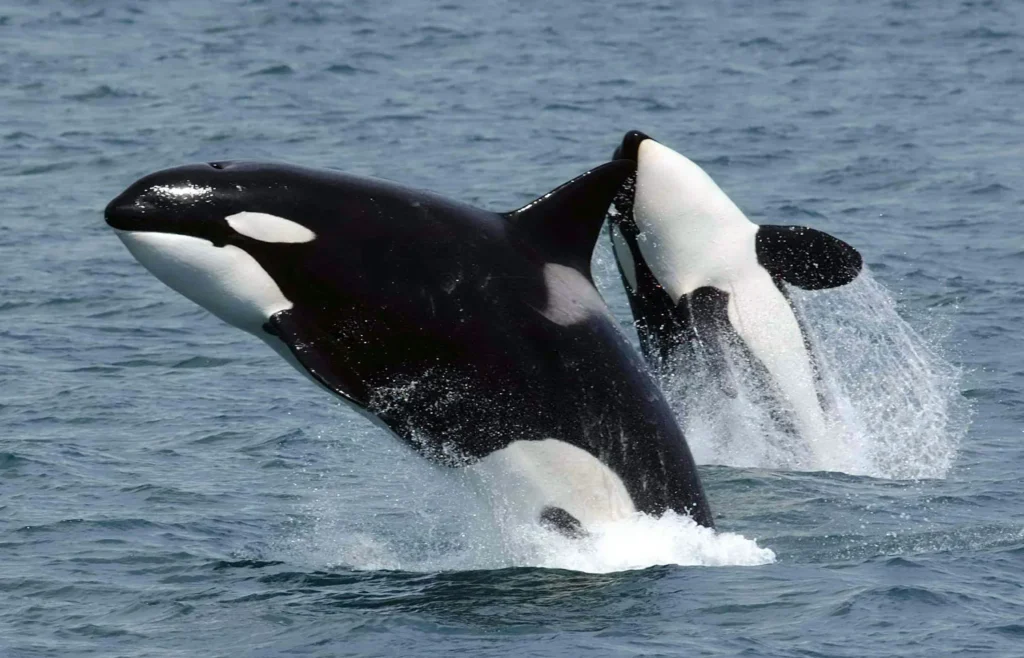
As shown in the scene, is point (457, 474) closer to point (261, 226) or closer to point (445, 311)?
point (445, 311)

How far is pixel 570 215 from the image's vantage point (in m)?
10.9

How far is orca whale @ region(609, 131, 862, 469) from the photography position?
1413 centimetres

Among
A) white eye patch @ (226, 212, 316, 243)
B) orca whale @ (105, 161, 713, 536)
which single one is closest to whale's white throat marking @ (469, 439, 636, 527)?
orca whale @ (105, 161, 713, 536)

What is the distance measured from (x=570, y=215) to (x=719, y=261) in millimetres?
3735

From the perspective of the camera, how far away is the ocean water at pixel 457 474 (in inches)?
417

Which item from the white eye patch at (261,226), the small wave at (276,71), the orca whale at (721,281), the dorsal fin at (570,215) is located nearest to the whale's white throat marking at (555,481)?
the dorsal fin at (570,215)

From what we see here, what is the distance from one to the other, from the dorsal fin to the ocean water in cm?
159

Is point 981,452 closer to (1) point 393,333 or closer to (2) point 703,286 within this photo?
(2) point 703,286

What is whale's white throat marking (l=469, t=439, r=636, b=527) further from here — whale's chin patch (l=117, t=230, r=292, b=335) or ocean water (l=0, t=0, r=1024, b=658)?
whale's chin patch (l=117, t=230, r=292, b=335)

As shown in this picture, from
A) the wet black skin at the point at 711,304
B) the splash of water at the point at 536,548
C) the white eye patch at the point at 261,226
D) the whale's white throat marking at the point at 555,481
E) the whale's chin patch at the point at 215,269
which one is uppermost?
the white eye patch at the point at 261,226

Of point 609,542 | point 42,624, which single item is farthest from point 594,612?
point 42,624

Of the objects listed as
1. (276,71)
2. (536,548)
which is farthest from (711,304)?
(276,71)

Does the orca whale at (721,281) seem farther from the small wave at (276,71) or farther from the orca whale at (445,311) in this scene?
the small wave at (276,71)

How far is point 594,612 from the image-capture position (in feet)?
34.0
